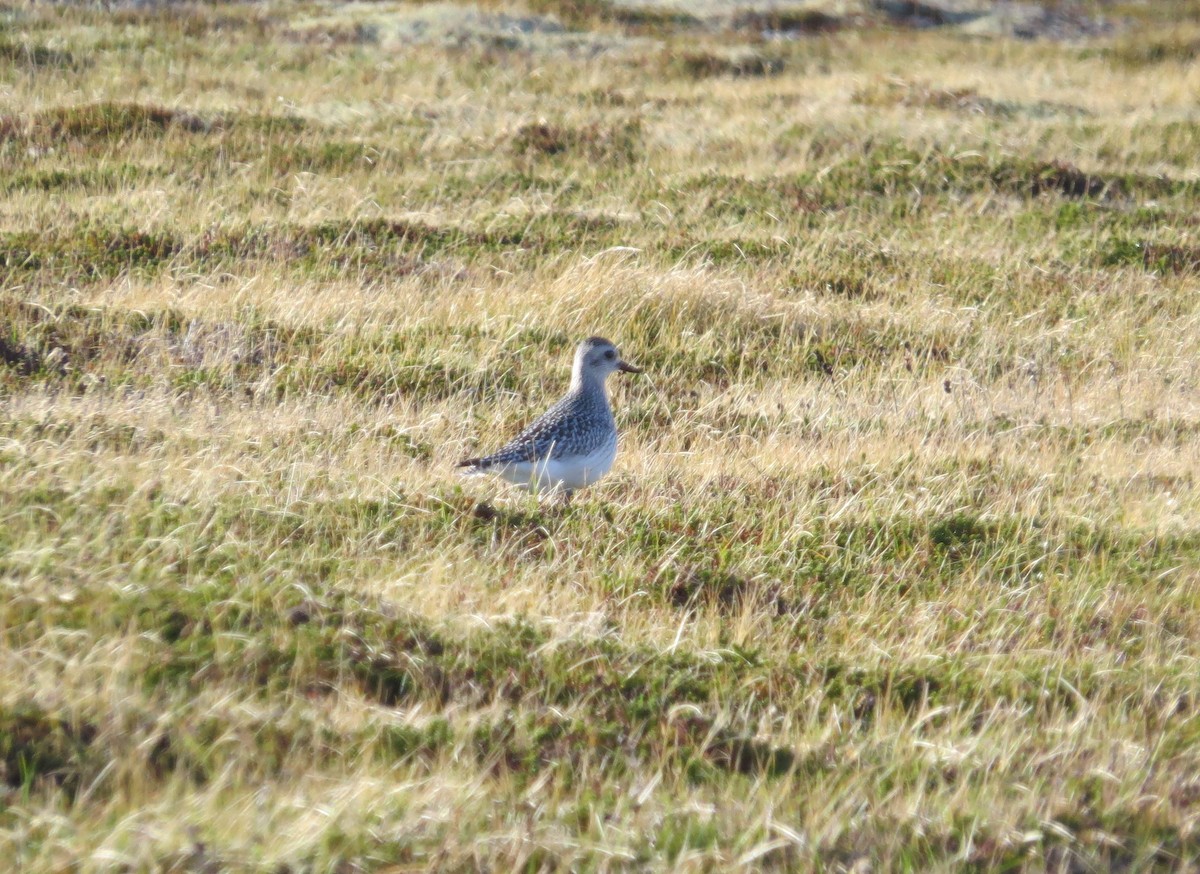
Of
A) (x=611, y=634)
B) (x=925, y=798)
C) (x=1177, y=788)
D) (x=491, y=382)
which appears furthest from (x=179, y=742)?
(x=491, y=382)

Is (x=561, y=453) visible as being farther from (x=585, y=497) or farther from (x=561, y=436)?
(x=585, y=497)

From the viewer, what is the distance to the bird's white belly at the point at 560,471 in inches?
304

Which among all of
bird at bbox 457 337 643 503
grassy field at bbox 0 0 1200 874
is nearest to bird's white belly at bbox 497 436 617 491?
bird at bbox 457 337 643 503

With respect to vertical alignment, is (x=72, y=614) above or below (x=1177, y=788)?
above

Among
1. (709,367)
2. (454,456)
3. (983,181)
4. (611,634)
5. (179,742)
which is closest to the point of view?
(179,742)

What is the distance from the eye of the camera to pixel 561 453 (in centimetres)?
773

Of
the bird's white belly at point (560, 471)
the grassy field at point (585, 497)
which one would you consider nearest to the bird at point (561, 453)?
the bird's white belly at point (560, 471)

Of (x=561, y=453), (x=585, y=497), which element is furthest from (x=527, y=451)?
(x=585, y=497)

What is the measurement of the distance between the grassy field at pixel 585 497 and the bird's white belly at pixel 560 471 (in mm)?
169

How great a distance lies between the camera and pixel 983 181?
18516 mm

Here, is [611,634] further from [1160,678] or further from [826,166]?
[826,166]

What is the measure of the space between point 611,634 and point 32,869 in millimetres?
2793

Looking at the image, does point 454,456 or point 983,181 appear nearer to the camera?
point 454,456

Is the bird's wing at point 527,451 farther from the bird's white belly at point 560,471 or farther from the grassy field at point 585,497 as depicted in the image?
the grassy field at point 585,497
